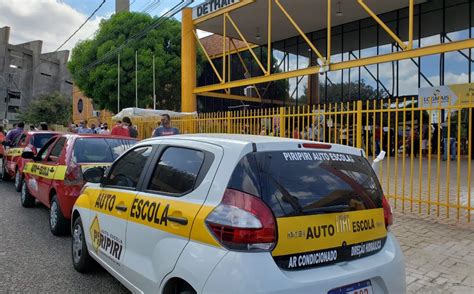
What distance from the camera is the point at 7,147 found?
41.7 feet

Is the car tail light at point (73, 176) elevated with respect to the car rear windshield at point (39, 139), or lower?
lower

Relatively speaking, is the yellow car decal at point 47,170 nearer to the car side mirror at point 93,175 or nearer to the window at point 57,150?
the window at point 57,150

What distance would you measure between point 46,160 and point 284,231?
572 centimetres

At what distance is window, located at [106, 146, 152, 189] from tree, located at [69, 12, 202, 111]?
18.1 meters

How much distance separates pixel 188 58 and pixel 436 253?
44.5 ft

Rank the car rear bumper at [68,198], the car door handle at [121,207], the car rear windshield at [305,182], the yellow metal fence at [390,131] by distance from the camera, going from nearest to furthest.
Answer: the car rear windshield at [305,182] < the car door handle at [121,207] < the car rear bumper at [68,198] < the yellow metal fence at [390,131]

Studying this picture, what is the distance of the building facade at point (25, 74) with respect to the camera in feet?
226

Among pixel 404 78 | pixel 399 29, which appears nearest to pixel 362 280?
pixel 404 78

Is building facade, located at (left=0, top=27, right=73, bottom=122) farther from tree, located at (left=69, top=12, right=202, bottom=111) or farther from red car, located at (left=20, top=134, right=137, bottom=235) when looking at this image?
red car, located at (left=20, top=134, right=137, bottom=235)

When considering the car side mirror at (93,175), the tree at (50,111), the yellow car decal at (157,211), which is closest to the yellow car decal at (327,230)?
the yellow car decal at (157,211)

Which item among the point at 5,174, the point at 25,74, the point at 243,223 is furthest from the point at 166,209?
the point at 25,74

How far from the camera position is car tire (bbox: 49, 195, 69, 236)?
595cm

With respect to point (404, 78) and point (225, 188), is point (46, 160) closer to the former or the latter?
point (225, 188)

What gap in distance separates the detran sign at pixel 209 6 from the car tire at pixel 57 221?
1081cm
